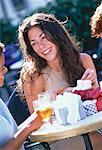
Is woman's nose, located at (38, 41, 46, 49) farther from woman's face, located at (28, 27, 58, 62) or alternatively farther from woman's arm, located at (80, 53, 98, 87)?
woman's arm, located at (80, 53, 98, 87)

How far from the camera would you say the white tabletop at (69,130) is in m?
2.46

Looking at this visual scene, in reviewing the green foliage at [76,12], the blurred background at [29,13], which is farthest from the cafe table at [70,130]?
the green foliage at [76,12]

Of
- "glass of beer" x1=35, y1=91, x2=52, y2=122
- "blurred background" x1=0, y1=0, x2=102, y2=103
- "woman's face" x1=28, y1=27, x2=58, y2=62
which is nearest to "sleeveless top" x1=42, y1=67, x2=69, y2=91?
"woman's face" x1=28, y1=27, x2=58, y2=62

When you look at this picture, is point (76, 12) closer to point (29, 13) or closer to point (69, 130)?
Result: point (29, 13)

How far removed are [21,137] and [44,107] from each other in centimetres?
30

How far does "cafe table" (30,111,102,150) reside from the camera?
246cm

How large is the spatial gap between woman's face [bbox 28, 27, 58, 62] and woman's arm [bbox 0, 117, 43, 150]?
97cm

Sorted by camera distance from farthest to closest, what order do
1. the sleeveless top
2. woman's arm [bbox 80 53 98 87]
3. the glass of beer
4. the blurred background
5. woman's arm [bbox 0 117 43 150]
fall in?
the blurred background, the sleeveless top, woman's arm [bbox 80 53 98 87], the glass of beer, woman's arm [bbox 0 117 43 150]

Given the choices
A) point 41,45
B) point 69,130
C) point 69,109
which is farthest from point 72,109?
point 41,45

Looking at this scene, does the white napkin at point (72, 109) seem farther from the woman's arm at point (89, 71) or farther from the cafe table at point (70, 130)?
the woman's arm at point (89, 71)

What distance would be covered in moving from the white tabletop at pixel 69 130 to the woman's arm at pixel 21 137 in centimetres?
10

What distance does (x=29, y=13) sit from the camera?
22.5 ft

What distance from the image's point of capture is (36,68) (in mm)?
3443

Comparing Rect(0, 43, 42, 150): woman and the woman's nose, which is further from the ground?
the woman's nose
